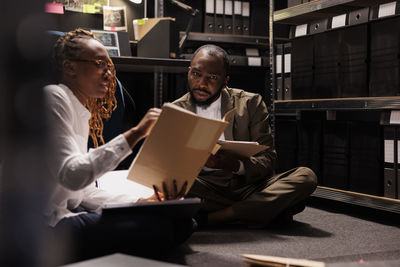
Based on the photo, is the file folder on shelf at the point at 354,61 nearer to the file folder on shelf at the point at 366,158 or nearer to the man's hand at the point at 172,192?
the file folder on shelf at the point at 366,158

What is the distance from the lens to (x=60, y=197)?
1042mm

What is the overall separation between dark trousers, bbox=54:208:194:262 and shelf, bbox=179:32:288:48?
2.15m

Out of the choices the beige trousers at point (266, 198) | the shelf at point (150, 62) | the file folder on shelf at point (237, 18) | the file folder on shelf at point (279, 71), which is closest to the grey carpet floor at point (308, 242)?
the beige trousers at point (266, 198)

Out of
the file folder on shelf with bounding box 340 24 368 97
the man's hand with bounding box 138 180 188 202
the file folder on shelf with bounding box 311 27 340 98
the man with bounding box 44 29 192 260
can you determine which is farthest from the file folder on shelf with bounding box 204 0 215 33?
the man's hand with bounding box 138 180 188 202

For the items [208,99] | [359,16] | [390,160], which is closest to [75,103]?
[208,99]

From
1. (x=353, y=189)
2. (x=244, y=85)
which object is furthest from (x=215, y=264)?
(x=244, y=85)

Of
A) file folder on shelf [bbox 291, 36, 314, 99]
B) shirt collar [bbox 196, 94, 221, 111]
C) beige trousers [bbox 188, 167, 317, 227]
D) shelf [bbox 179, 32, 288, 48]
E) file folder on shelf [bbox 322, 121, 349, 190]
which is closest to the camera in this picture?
beige trousers [bbox 188, 167, 317, 227]

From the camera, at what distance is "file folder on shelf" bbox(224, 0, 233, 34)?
11.0 ft

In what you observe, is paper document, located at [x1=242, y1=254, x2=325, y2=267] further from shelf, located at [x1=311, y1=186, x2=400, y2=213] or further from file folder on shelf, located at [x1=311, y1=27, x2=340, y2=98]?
file folder on shelf, located at [x1=311, y1=27, x2=340, y2=98]

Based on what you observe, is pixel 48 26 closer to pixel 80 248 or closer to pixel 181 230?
pixel 80 248

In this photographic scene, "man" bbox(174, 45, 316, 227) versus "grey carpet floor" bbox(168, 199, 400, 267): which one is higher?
"man" bbox(174, 45, 316, 227)

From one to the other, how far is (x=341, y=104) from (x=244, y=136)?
688 mm

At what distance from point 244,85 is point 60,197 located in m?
2.84

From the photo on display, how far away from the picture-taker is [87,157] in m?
0.96
